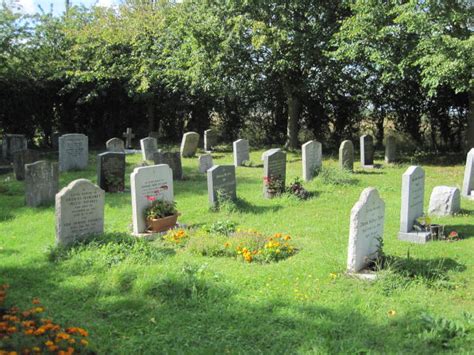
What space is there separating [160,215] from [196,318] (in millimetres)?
3485

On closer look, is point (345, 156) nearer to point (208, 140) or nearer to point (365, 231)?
Result: point (208, 140)

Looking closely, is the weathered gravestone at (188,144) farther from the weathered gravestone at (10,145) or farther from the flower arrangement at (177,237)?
the flower arrangement at (177,237)

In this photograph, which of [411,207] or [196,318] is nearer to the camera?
[196,318]

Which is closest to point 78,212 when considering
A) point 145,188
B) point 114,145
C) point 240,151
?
point 145,188

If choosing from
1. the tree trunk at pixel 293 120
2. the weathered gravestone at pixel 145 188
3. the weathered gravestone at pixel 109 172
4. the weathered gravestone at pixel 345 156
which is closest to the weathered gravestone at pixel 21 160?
the weathered gravestone at pixel 109 172

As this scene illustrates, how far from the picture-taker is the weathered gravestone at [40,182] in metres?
10.4

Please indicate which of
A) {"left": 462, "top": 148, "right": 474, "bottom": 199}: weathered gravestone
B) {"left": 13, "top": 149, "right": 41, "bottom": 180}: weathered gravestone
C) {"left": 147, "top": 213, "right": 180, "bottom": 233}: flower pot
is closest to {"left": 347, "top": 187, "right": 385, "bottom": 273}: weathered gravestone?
{"left": 147, "top": 213, "right": 180, "bottom": 233}: flower pot

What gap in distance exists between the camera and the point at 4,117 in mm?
22859

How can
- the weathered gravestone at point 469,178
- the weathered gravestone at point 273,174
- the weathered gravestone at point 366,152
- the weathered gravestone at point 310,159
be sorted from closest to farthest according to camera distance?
the weathered gravestone at point 469,178 < the weathered gravestone at point 273,174 < the weathered gravestone at point 310,159 < the weathered gravestone at point 366,152

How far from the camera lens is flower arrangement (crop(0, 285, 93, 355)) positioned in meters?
4.00

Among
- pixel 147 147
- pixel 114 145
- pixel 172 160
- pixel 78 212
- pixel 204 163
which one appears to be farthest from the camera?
pixel 147 147

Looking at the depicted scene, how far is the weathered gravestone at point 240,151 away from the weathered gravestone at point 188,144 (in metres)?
2.73

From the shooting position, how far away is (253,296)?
18.8 ft

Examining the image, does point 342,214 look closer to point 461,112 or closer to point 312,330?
point 312,330
